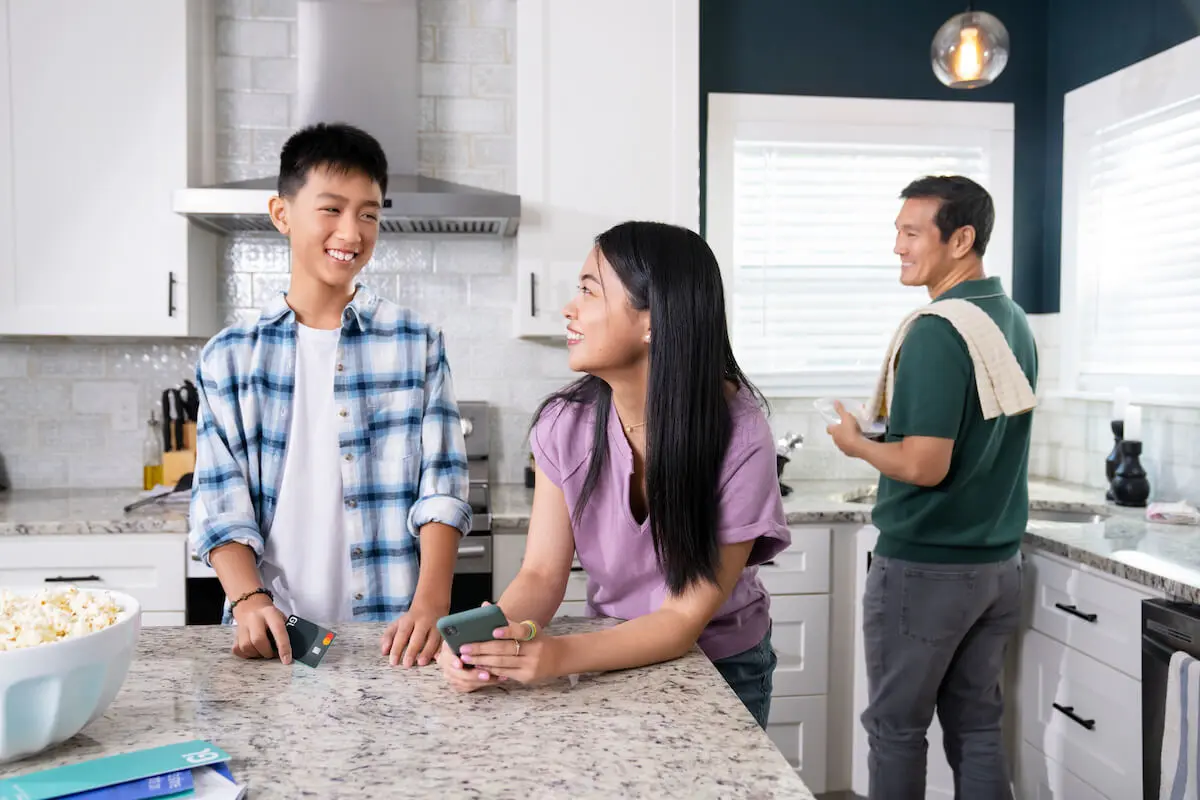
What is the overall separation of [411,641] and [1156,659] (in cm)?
157

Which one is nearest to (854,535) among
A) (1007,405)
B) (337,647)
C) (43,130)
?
(1007,405)

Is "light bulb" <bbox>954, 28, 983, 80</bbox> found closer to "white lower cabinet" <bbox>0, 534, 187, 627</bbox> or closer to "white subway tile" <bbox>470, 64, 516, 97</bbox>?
"white subway tile" <bbox>470, 64, 516, 97</bbox>

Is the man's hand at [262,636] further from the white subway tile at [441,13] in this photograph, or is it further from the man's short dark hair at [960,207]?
the white subway tile at [441,13]

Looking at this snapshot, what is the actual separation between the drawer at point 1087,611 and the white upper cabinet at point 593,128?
144 cm

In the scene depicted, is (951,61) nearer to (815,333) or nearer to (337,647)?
(815,333)

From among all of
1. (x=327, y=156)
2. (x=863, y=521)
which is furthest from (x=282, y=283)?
(x=863, y=521)

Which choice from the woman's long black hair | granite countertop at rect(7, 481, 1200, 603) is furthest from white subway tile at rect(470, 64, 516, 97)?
the woman's long black hair

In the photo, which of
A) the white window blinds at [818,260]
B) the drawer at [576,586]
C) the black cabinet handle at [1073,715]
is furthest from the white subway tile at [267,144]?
the black cabinet handle at [1073,715]

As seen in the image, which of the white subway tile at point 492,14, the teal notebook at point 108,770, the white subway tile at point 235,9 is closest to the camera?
the teal notebook at point 108,770

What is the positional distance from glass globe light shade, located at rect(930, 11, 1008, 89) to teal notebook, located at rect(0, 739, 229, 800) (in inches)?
101

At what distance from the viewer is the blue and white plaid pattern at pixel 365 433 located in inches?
61.3

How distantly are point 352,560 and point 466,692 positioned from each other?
0.58 meters

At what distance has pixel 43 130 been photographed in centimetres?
279

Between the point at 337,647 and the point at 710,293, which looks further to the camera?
the point at 710,293
